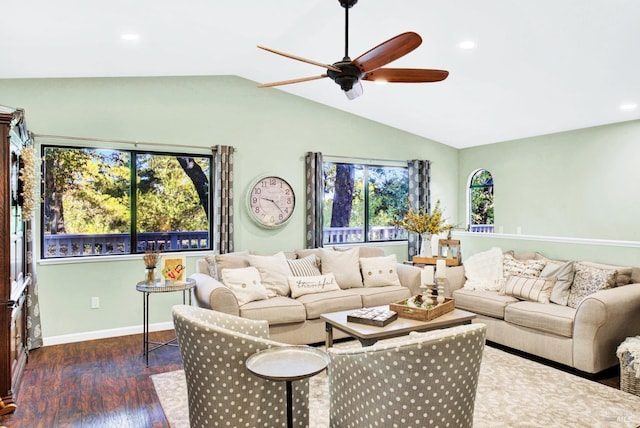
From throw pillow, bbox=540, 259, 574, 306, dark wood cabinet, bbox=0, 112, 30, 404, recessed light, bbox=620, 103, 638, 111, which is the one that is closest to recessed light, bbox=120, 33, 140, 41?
dark wood cabinet, bbox=0, 112, 30, 404

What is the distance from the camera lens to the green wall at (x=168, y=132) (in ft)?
14.3

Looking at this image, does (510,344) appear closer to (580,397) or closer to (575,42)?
(580,397)

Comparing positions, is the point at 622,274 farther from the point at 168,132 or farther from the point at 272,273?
the point at 168,132

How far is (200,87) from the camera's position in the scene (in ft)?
16.5

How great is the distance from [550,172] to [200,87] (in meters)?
4.57

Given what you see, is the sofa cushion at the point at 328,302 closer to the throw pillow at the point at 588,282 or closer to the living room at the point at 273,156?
the living room at the point at 273,156

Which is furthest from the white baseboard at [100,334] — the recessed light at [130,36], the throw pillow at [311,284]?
the recessed light at [130,36]

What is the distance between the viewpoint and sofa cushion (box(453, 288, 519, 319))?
4.18 metres

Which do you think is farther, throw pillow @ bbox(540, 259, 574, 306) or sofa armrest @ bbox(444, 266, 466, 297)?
sofa armrest @ bbox(444, 266, 466, 297)

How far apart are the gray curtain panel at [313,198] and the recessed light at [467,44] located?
239 cm

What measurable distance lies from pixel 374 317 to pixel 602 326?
180 cm

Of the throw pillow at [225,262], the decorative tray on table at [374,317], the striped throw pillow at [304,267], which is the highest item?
the throw pillow at [225,262]

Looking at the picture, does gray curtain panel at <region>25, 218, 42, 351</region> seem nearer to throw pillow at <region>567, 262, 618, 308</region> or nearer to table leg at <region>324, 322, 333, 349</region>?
table leg at <region>324, 322, 333, 349</region>

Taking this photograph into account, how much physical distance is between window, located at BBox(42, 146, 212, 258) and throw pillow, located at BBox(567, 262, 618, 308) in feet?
12.7
